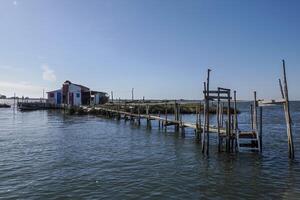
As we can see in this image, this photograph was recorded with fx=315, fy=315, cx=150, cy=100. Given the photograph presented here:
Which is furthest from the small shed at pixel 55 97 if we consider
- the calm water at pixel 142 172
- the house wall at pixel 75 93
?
the calm water at pixel 142 172

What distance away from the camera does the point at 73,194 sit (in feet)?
38.1

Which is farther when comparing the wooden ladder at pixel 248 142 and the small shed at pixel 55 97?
the small shed at pixel 55 97

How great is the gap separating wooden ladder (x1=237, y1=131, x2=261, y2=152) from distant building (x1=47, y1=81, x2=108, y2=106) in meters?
58.1

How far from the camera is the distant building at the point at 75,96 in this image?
7556 centimetres

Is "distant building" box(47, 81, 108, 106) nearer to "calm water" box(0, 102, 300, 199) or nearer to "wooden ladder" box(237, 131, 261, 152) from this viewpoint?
"calm water" box(0, 102, 300, 199)

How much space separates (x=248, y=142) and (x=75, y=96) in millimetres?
60938

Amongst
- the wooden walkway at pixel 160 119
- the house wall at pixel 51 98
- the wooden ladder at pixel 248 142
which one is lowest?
the wooden ladder at pixel 248 142

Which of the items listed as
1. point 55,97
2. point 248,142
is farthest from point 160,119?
point 55,97

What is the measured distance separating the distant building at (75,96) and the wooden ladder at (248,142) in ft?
191

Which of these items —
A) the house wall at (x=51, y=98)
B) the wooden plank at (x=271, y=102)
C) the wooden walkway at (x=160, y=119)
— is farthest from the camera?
the house wall at (x=51, y=98)

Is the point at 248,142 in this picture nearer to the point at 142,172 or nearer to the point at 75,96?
the point at 142,172

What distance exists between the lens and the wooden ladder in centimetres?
1967

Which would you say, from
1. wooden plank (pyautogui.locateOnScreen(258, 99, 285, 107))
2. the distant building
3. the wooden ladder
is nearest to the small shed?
the distant building

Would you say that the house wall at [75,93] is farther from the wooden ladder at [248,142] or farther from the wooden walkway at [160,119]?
the wooden ladder at [248,142]
